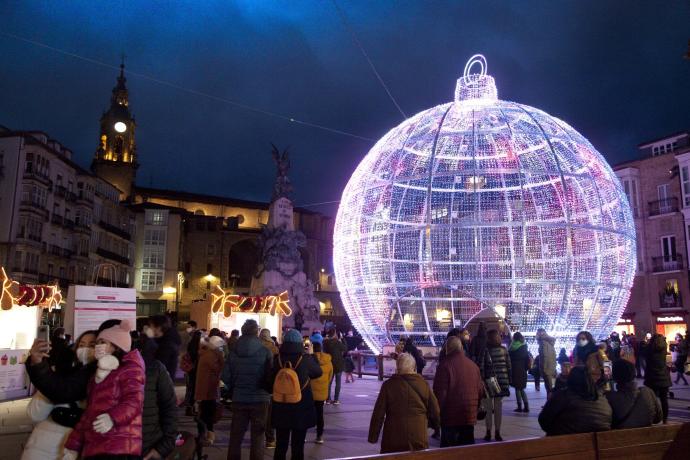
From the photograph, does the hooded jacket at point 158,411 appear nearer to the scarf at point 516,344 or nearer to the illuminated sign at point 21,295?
the scarf at point 516,344

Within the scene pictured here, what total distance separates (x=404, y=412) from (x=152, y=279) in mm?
67935

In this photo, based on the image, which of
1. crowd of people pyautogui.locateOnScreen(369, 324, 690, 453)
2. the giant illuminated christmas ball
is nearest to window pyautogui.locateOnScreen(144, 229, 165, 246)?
the giant illuminated christmas ball

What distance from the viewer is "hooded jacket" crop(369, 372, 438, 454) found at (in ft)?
17.4

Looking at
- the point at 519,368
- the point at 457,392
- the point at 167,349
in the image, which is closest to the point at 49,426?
the point at 167,349

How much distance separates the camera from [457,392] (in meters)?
6.58

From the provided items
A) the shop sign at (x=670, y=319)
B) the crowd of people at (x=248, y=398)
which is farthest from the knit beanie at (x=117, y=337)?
the shop sign at (x=670, y=319)

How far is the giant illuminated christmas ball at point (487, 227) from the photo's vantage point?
15133 millimetres

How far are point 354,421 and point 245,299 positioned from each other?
44.8ft

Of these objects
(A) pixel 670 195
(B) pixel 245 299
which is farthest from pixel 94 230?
(A) pixel 670 195

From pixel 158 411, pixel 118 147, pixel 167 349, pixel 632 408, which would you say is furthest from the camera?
pixel 118 147

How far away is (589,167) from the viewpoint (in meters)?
15.6

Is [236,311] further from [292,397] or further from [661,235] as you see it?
[661,235]

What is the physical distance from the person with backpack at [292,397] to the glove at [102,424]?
271 cm

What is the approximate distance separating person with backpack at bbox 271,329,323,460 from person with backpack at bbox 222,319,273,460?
30cm
